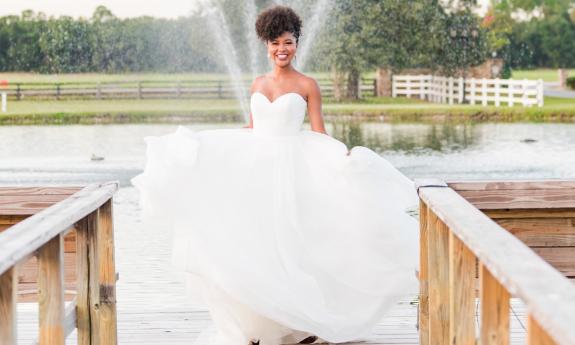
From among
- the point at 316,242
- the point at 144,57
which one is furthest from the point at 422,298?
the point at 144,57

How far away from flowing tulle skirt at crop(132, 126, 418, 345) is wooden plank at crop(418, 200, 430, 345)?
0.22m

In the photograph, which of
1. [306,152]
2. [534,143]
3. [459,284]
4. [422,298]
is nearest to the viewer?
[459,284]

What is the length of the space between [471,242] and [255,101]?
224 centimetres

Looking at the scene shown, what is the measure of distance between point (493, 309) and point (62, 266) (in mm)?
1450

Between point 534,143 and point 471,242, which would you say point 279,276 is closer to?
point 471,242

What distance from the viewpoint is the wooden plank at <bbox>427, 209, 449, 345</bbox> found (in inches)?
154

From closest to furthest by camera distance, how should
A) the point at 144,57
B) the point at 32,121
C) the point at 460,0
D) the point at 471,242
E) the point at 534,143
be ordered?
the point at 471,242 < the point at 534,143 < the point at 32,121 < the point at 460,0 < the point at 144,57

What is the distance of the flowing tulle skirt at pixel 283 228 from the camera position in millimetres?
4570

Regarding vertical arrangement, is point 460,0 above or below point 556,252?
above

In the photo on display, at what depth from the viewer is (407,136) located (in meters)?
23.9

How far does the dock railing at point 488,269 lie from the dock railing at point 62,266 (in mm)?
1093

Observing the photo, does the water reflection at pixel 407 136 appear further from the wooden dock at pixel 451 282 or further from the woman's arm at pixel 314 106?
the woman's arm at pixel 314 106

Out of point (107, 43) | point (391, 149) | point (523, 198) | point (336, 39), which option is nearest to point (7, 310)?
point (523, 198)

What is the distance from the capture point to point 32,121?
31.9 metres
